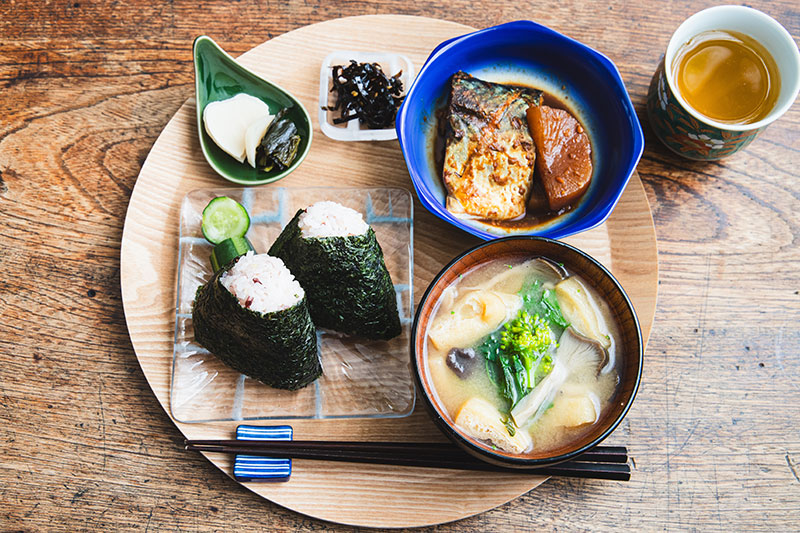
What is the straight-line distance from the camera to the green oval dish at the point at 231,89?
2.19 metres

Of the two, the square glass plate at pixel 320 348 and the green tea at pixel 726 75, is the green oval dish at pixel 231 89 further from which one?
the green tea at pixel 726 75

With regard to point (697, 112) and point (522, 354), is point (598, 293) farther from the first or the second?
point (697, 112)

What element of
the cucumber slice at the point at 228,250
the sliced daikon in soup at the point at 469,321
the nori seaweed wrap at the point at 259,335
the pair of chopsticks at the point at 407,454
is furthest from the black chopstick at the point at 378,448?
the cucumber slice at the point at 228,250

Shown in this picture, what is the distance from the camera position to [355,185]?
7.33ft

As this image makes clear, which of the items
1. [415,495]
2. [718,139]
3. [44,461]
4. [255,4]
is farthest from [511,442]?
[255,4]

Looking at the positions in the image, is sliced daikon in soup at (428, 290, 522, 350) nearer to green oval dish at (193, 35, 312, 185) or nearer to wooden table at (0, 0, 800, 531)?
wooden table at (0, 0, 800, 531)

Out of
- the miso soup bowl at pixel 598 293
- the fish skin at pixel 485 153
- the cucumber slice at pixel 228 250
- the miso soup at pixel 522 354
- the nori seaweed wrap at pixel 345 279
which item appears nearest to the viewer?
the miso soup bowl at pixel 598 293

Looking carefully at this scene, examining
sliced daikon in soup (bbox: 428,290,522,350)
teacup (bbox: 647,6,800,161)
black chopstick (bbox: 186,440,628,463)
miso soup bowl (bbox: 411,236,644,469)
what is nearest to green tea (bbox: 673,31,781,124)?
teacup (bbox: 647,6,800,161)

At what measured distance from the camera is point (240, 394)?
2.02 m

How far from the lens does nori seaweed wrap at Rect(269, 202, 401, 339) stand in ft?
6.27

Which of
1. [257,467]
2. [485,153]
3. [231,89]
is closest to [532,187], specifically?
[485,153]

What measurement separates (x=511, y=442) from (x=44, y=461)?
5.41ft

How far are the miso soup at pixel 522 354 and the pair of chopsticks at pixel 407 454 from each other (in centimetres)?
21

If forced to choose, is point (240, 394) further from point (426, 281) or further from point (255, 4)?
point (255, 4)
